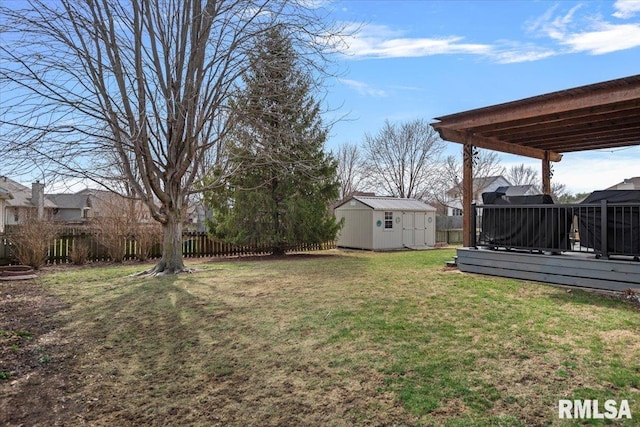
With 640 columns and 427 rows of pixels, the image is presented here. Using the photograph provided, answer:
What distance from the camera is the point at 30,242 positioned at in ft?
32.7

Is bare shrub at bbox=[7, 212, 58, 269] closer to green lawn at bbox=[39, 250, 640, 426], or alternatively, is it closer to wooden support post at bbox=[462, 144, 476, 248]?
green lawn at bbox=[39, 250, 640, 426]

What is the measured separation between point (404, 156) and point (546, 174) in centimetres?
2059

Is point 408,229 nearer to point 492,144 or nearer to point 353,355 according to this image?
point 492,144

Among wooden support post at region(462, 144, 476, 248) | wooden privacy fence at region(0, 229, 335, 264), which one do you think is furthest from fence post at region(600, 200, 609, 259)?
wooden privacy fence at region(0, 229, 335, 264)

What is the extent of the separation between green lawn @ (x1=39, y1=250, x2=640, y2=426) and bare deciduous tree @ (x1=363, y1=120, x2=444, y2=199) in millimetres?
26199

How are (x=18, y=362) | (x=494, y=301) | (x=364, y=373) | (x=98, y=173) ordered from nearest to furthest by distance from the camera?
1. (x=364, y=373)
2. (x=18, y=362)
3. (x=494, y=301)
4. (x=98, y=173)

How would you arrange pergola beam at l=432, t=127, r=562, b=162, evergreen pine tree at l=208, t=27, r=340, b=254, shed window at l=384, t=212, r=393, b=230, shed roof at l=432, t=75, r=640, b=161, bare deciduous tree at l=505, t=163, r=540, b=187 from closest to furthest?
shed roof at l=432, t=75, r=640, b=161
pergola beam at l=432, t=127, r=562, b=162
evergreen pine tree at l=208, t=27, r=340, b=254
shed window at l=384, t=212, r=393, b=230
bare deciduous tree at l=505, t=163, r=540, b=187

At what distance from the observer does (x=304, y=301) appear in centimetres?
558

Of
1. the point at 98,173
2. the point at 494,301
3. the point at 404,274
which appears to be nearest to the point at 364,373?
the point at 494,301

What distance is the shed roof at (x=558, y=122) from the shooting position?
6.56 metres

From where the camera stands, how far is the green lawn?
2674 mm

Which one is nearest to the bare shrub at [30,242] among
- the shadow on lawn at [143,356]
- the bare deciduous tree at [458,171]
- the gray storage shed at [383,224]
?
the shadow on lawn at [143,356]

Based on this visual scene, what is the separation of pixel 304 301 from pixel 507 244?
4.46 m

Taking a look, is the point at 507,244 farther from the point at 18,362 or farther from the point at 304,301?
the point at 18,362
